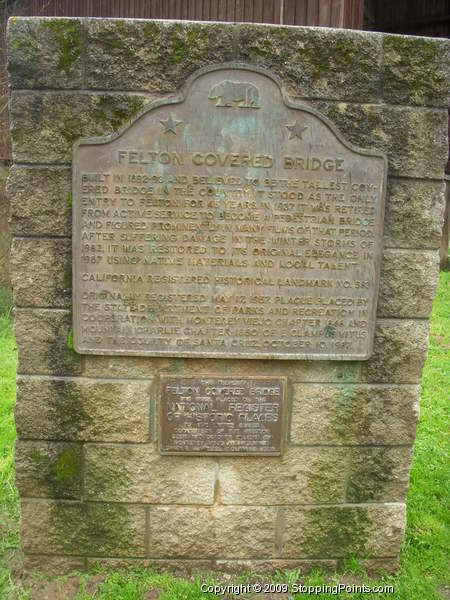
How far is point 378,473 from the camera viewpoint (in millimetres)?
2822

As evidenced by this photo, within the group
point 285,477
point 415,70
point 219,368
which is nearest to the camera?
point 415,70

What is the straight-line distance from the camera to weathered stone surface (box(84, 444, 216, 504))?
2.72 m

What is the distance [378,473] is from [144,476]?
1230 millimetres

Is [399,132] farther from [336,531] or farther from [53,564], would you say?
[53,564]

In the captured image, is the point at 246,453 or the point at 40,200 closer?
the point at 40,200

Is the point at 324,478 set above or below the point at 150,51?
below

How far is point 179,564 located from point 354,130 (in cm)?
240

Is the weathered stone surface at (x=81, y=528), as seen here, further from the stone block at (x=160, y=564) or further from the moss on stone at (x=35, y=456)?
the moss on stone at (x=35, y=456)

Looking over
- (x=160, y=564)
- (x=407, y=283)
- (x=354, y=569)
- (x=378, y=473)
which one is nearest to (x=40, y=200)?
(x=407, y=283)

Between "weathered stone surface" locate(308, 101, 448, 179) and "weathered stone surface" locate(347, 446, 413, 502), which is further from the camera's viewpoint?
"weathered stone surface" locate(347, 446, 413, 502)

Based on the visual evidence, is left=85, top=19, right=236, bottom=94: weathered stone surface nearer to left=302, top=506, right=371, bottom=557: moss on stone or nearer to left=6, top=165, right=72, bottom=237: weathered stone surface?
left=6, top=165, right=72, bottom=237: weathered stone surface

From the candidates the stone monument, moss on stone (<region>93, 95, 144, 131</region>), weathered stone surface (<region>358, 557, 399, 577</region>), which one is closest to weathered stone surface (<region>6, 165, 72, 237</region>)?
the stone monument

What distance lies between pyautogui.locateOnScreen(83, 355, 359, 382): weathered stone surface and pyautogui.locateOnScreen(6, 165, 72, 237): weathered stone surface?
0.67 metres

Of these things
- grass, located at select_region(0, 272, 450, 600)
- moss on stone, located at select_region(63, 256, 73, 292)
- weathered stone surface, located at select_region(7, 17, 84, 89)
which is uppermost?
weathered stone surface, located at select_region(7, 17, 84, 89)
